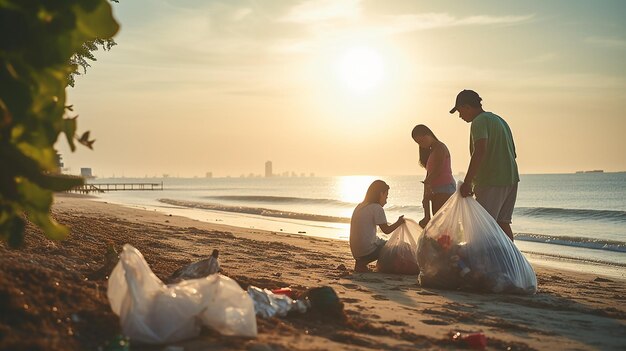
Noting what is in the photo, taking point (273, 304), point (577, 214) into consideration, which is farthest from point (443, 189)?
point (577, 214)

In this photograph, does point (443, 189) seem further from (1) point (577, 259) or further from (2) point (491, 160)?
(1) point (577, 259)

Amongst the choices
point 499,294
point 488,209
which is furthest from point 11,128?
point 488,209

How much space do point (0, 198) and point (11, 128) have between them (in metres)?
0.36

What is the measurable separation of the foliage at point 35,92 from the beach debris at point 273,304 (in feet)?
5.62

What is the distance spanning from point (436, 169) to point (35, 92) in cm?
572

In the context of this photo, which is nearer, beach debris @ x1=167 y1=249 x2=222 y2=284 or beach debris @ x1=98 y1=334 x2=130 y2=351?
beach debris @ x1=98 y1=334 x2=130 y2=351

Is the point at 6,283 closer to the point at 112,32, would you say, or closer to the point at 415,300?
the point at 112,32

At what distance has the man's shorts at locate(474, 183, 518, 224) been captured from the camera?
22.3 ft

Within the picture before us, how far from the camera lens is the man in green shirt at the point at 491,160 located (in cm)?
670

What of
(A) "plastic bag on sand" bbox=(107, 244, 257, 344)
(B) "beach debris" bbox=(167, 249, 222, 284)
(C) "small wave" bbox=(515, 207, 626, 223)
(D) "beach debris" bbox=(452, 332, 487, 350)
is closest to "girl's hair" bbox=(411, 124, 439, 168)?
(B) "beach debris" bbox=(167, 249, 222, 284)

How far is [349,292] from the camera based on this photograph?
590 cm

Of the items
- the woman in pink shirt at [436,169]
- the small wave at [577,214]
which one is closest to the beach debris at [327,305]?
the woman in pink shirt at [436,169]

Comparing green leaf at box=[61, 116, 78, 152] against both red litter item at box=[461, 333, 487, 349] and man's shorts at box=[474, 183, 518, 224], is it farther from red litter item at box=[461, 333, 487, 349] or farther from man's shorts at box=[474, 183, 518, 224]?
man's shorts at box=[474, 183, 518, 224]

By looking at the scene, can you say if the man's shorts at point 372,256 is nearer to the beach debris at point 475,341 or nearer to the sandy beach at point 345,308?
the sandy beach at point 345,308
